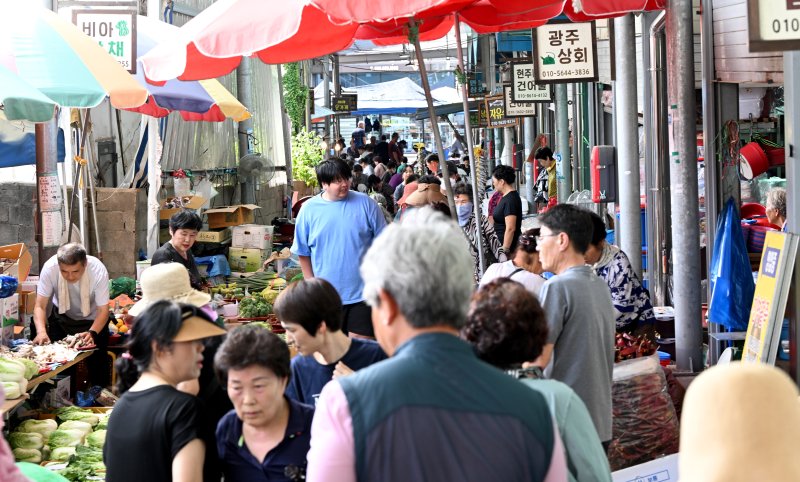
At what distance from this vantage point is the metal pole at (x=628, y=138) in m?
11.5

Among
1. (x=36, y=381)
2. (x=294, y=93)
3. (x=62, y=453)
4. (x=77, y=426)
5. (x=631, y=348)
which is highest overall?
(x=294, y=93)

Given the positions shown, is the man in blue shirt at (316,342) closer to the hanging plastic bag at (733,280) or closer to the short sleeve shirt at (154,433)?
the short sleeve shirt at (154,433)

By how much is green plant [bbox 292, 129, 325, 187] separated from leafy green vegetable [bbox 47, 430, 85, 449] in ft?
57.8

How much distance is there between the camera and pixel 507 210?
12.3 metres

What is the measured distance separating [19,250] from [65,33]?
215 cm

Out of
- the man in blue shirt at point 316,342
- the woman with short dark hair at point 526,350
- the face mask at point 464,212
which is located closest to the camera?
the woman with short dark hair at point 526,350

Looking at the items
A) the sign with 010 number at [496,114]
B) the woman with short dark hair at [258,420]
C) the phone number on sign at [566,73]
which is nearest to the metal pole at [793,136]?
the woman with short dark hair at [258,420]

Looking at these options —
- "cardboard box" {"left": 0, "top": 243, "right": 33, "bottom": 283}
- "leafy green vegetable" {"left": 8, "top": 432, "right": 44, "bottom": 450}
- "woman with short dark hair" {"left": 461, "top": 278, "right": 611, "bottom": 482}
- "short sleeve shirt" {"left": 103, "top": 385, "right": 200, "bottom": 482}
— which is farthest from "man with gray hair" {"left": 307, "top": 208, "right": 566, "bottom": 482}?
"cardboard box" {"left": 0, "top": 243, "right": 33, "bottom": 283}

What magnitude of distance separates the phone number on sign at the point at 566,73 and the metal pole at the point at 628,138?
0.50 metres

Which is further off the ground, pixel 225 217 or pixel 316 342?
pixel 225 217

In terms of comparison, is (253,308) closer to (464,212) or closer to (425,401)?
(464,212)

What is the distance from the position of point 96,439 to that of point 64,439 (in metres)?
0.31

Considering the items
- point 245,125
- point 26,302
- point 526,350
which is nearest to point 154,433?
point 526,350

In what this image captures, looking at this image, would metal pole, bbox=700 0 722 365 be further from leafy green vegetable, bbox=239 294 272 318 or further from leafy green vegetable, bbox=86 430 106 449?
leafy green vegetable, bbox=239 294 272 318
